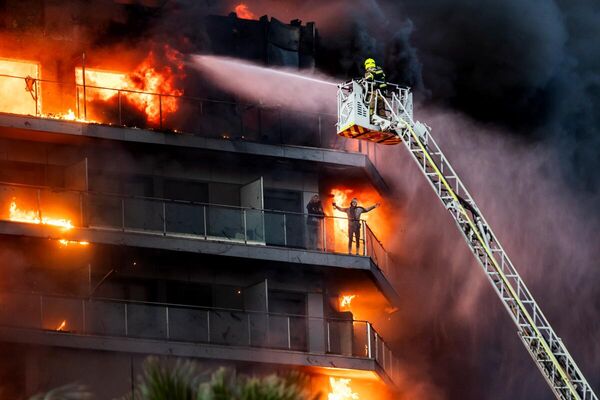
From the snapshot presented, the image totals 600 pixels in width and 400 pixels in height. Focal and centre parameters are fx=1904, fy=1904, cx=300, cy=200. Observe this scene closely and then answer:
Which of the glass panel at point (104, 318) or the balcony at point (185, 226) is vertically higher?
the balcony at point (185, 226)

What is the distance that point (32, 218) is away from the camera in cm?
5403

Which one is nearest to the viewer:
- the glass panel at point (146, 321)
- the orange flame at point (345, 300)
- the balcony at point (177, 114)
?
the glass panel at point (146, 321)

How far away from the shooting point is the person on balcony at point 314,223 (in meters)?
58.4

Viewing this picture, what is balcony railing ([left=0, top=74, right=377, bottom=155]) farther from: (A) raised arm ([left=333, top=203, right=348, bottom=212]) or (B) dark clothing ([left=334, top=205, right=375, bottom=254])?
(B) dark clothing ([left=334, top=205, right=375, bottom=254])

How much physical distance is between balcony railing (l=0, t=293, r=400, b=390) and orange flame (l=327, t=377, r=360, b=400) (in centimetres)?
112

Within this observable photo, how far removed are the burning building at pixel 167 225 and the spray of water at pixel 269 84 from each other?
0.44 m

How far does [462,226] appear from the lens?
2200 inches

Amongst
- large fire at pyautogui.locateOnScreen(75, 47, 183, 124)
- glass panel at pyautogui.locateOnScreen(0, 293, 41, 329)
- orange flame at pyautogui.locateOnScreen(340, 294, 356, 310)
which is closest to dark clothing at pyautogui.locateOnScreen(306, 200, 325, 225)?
orange flame at pyautogui.locateOnScreen(340, 294, 356, 310)

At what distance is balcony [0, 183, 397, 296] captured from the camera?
54.1m

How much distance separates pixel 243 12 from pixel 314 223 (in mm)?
9388

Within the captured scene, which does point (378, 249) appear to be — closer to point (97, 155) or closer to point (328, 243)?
point (328, 243)

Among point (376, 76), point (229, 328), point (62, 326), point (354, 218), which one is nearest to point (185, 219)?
point (229, 328)

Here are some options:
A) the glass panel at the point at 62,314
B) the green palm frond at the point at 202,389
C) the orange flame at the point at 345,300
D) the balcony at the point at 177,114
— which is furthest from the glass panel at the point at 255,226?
the green palm frond at the point at 202,389

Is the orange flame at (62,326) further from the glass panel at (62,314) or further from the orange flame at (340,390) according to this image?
the orange flame at (340,390)
